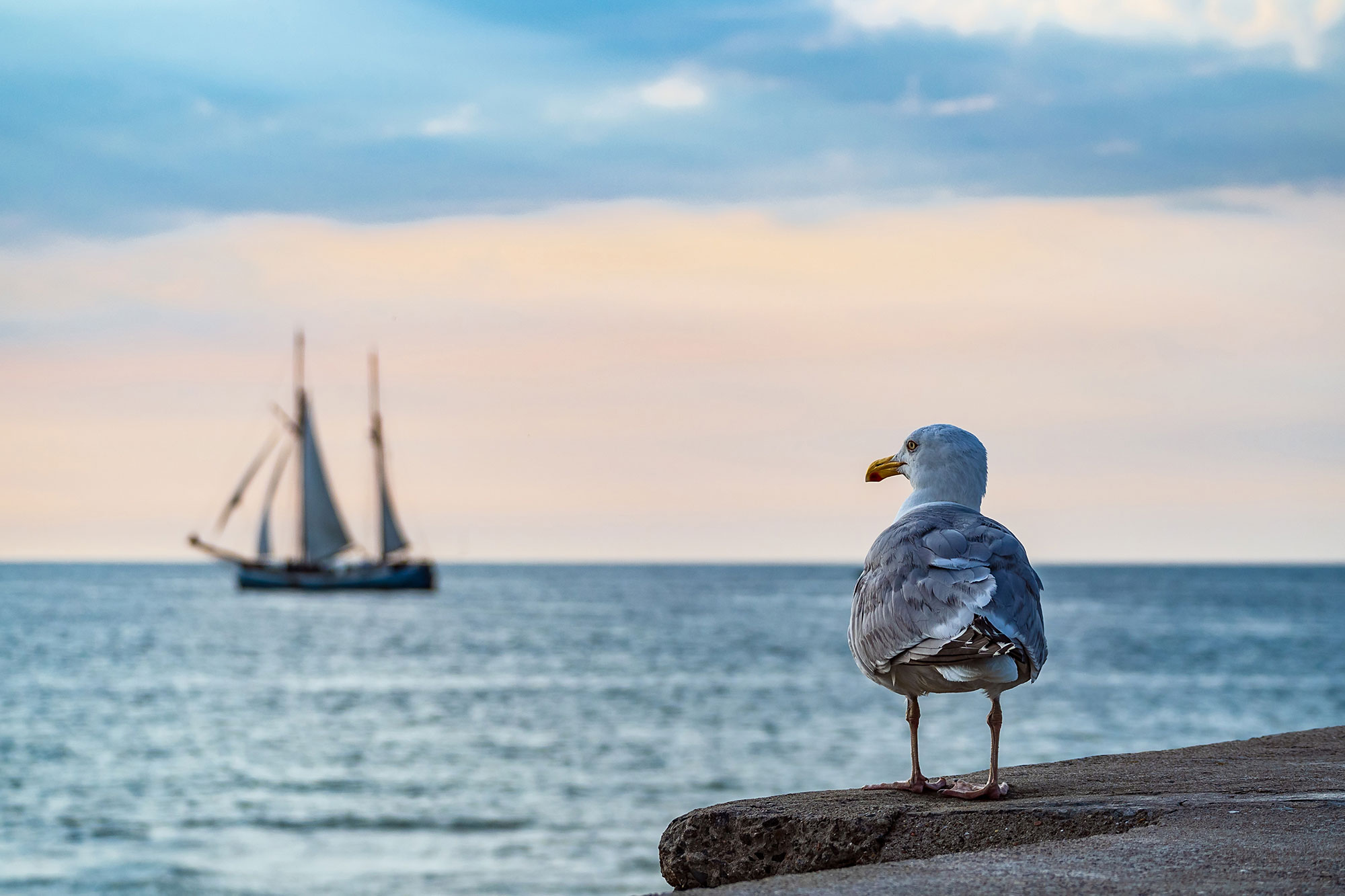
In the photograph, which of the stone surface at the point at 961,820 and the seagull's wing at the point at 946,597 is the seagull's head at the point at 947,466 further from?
the stone surface at the point at 961,820

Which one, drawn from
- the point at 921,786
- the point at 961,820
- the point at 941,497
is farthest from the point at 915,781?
the point at 941,497

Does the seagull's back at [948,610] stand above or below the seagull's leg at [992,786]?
above

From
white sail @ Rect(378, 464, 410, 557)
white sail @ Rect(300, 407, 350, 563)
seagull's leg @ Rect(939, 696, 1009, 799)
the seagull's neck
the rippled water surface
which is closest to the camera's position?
seagull's leg @ Rect(939, 696, 1009, 799)

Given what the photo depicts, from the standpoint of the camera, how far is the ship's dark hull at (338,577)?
78.9 metres

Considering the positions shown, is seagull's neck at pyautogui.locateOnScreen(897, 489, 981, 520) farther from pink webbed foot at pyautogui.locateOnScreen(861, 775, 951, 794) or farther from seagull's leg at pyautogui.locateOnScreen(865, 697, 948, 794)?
pink webbed foot at pyautogui.locateOnScreen(861, 775, 951, 794)

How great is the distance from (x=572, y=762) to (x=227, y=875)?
24.3ft

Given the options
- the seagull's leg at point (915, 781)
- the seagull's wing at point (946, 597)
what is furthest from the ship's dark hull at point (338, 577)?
the seagull's wing at point (946, 597)

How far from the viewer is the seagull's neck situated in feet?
16.1

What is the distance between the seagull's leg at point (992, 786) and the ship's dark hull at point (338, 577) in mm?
76360

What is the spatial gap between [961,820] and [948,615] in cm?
55

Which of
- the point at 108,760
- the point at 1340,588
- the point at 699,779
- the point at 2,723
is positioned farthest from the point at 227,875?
the point at 1340,588

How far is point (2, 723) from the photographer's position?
2794cm

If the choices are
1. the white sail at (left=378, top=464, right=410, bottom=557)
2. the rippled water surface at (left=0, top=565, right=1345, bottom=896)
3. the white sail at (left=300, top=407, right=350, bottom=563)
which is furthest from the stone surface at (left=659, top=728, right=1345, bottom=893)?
the white sail at (left=378, top=464, right=410, bottom=557)

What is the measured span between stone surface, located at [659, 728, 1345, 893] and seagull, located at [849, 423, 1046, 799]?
0.70 ft
